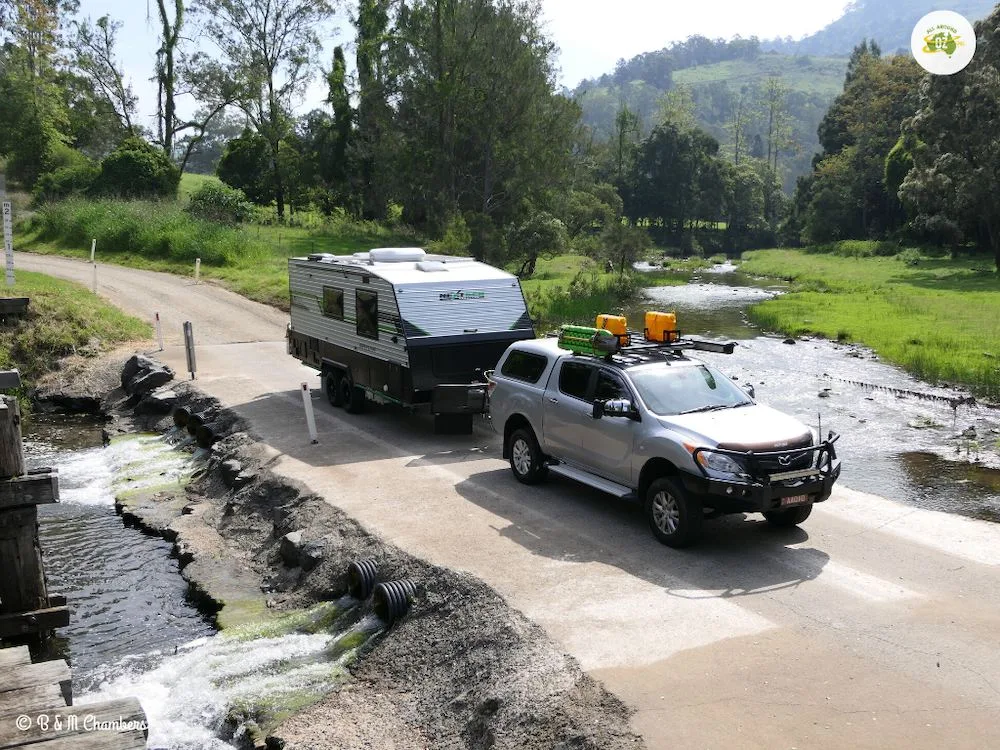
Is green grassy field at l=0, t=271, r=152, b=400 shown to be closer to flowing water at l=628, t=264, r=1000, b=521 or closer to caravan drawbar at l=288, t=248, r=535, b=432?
caravan drawbar at l=288, t=248, r=535, b=432

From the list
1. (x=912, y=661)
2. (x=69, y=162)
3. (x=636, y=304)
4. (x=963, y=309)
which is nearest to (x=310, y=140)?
(x=69, y=162)

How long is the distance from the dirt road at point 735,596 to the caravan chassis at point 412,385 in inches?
29.8

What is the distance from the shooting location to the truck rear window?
13094 millimetres

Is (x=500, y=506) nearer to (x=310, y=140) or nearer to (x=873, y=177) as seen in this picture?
(x=310, y=140)

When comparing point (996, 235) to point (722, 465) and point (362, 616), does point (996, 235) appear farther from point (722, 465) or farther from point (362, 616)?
point (362, 616)

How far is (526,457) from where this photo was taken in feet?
43.3

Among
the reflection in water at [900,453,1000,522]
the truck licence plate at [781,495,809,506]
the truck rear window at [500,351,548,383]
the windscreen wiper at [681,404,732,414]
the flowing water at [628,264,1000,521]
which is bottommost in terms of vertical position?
the reflection in water at [900,453,1000,522]

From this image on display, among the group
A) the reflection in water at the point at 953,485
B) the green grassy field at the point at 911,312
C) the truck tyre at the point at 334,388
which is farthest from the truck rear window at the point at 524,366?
the green grassy field at the point at 911,312

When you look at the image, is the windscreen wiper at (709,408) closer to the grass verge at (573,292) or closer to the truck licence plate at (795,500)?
the truck licence plate at (795,500)

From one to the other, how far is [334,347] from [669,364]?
8354mm

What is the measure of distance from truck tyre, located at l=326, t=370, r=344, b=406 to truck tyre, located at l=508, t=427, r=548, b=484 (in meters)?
5.97

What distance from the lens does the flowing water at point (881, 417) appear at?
1631 cm

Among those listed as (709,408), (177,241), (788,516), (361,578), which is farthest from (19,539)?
(177,241)

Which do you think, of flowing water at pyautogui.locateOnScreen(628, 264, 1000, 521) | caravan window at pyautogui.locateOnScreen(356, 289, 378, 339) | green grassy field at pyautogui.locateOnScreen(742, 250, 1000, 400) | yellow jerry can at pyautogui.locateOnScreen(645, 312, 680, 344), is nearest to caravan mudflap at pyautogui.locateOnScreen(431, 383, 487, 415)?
caravan window at pyautogui.locateOnScreen(356, 289, 378, 339)
